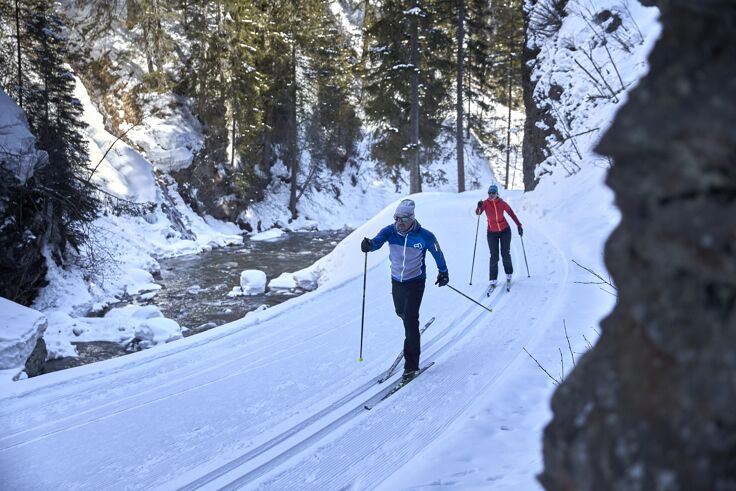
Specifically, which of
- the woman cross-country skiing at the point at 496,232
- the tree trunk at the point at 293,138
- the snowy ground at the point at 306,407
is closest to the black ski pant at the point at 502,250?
the woman cross-country skiing at the point at 496,232

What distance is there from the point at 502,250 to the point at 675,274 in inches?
315

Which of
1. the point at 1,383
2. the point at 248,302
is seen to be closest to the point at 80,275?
the point at 248,302

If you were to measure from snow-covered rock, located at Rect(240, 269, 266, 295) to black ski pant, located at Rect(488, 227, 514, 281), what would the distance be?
623cm

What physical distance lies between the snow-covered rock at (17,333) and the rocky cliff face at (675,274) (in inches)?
264

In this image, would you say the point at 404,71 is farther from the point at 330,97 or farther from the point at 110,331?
the point at 110,331

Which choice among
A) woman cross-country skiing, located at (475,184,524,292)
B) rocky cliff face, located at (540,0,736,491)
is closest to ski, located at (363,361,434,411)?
rocky cliff face, located at (540,0,736,491)

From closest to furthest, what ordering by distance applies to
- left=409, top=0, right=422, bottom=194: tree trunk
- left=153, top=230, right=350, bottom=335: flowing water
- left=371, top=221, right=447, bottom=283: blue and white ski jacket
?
left=371, top=221, right=447, bottom=283: blue and white ski jacket
left=153, top=230, right=350, bottom=335: flowing water
left=409, top=0, right=422, bottom=194: tree trunk

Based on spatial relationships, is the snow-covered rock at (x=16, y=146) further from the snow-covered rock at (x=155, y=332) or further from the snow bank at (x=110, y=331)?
the snow-covered rock at (x=155, y=332)

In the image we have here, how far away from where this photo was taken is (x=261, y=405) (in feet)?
16.4

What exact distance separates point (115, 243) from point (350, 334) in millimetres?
13227

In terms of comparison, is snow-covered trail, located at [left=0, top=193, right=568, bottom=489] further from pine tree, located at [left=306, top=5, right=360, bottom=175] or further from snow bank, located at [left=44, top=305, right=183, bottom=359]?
pine tree, located at [left=306, top=5, right=360, bottom=175]

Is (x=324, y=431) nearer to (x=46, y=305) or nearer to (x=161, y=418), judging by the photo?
(x=161, y=418)

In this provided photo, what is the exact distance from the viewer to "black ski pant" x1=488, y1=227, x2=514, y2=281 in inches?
352

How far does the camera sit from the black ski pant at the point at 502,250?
8953 mm
